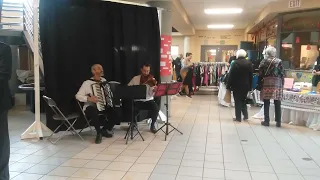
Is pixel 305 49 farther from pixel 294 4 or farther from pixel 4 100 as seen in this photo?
pixel 4 100

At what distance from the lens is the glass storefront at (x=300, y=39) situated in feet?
25.8

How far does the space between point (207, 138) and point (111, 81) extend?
1.96m

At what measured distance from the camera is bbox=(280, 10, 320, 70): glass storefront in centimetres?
787

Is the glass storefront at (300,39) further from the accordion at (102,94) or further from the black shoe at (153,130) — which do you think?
the accordion at (102,94)

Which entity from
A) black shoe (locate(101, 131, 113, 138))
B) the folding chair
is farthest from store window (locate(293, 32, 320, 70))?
the folding chair

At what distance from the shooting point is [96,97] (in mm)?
4867

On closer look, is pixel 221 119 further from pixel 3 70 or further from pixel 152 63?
pixel 3 70

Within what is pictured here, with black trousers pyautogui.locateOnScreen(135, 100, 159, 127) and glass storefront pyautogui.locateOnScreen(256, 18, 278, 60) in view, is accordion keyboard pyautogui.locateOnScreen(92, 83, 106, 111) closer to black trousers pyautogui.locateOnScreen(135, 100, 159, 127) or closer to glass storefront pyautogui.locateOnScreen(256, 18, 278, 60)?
black trousers pyautogui.locateOnScreen(135, 100, 159, 127)

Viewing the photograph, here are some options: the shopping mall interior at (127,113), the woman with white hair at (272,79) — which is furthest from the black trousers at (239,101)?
the woman with white hair at (272,79)

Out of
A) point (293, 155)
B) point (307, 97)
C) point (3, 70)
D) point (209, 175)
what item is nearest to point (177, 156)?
point (209, 175)

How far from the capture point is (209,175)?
11.4 feet

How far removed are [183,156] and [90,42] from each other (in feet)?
8.39

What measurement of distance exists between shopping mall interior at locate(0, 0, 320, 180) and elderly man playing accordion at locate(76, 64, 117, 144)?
0.03 metres

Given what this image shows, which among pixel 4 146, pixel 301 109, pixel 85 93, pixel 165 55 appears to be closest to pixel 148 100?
pixel 85 93
